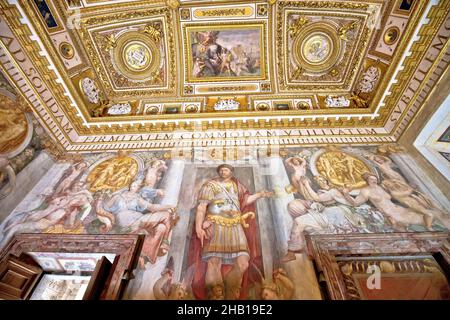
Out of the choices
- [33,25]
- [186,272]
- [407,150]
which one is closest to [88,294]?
[186,272]

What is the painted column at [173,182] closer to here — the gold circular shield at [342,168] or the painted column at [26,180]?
the painted column at [26,180]

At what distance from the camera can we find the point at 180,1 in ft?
26.0

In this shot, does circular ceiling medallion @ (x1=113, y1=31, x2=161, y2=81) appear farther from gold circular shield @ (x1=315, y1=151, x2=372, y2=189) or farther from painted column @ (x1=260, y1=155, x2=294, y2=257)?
gold circular shield @ (x1=315, y1=151, x2=372, y2=189)

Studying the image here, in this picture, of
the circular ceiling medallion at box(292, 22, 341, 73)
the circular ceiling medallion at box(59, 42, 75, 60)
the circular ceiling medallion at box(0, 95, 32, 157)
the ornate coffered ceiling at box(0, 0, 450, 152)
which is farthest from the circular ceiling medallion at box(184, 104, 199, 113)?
the circular ceiling medallion at box(0, 95, 32, 157)

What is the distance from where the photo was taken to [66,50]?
716 cm

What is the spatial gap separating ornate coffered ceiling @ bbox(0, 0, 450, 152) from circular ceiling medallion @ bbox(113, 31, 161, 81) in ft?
0.12

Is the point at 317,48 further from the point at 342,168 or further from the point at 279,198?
the point at 279,198

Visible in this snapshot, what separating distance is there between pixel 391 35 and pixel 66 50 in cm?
1005

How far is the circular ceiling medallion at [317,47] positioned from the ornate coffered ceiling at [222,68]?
36 mm

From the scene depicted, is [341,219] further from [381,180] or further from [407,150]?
[407,150]

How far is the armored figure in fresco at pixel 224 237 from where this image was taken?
418 cm

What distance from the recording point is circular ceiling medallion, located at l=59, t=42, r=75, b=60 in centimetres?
701

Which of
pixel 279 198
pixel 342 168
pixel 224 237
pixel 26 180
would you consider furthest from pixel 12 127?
pixel 342 168
